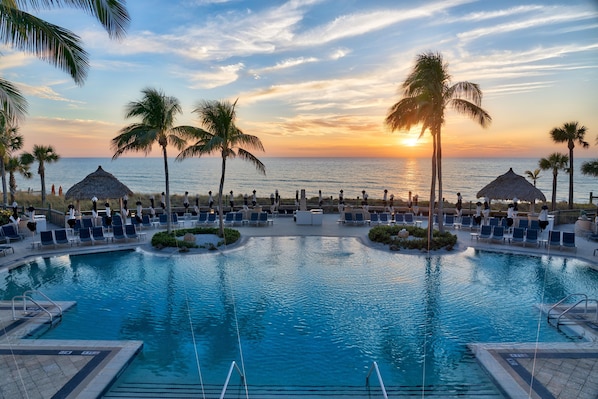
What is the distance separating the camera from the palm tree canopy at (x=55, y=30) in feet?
20.8

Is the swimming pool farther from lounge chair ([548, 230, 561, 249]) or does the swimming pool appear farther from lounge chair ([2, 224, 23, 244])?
lounge chair ([2, 224, 23, 244])

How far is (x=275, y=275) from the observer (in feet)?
40.0

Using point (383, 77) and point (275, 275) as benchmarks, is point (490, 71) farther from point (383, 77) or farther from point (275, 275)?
point (275, 275)

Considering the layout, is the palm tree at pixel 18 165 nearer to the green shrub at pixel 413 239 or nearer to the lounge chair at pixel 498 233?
the green shrub at pixel 413 239

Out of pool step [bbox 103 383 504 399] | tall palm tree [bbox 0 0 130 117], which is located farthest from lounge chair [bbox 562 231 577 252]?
tall palm tree [bbox 0 0 130 117]

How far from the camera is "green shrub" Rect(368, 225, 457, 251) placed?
1528 cm

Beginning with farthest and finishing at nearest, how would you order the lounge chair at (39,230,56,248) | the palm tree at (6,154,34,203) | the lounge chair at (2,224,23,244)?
the palm tree at (6,154,34,203), the lounge chair at (2,224,23,244), the lounge chair at (39,230,56,248)

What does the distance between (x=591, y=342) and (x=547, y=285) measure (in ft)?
13.8

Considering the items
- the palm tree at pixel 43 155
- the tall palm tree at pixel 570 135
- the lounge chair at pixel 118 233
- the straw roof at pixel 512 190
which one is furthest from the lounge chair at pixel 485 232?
the palm tree at pixel 43 155

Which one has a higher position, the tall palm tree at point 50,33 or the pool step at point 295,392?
the tall palm tree at point 50,33

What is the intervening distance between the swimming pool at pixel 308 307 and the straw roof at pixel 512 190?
212 inches

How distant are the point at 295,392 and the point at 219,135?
12.2 metres

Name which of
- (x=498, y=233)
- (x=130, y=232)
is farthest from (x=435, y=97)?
(x=130, y=232)

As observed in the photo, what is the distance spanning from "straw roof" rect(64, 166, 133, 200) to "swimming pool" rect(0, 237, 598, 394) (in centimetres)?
482
